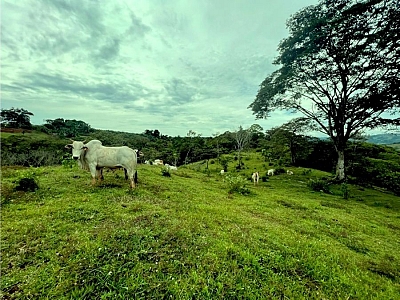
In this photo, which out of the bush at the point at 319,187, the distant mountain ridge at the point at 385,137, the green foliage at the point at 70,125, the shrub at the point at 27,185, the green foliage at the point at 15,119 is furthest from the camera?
the green foliage at the point at 70,125

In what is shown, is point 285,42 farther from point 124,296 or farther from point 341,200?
point 124,296

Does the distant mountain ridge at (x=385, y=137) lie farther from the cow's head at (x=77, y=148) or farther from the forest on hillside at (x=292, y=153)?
the cow's head at (x=77, y=148)

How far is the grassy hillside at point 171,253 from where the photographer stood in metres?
3.66

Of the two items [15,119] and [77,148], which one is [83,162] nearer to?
[77,148]

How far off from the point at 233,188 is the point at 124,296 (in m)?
11.0

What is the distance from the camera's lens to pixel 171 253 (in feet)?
15.1

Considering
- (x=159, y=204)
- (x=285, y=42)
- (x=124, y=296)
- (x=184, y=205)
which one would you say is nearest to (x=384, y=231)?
(x=184, y=205)

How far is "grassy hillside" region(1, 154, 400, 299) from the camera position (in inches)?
144

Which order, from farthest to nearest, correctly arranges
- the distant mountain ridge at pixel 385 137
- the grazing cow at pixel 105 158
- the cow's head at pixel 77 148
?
the distant mountain ridge at pixel 385 137, the grazing cow at pixel 105 158, the cow's head at pixel 77 148

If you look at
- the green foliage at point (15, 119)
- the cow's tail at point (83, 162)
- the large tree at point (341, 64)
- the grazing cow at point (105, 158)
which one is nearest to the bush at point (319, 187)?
the large tree at point (341, 64)

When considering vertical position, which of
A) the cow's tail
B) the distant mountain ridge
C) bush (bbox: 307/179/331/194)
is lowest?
bush (bbox: 307/179/331/194)

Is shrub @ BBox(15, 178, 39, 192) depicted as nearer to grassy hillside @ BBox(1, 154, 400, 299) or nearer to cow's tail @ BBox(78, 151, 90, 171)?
grassy hillside @ BBox(1, 154, 400, 299)

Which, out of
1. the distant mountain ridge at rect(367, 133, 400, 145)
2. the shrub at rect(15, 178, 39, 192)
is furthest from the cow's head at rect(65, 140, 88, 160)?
the distant mountain ridge at rect(367, 133, 400, 145)

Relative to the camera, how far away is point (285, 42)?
17656 mm
